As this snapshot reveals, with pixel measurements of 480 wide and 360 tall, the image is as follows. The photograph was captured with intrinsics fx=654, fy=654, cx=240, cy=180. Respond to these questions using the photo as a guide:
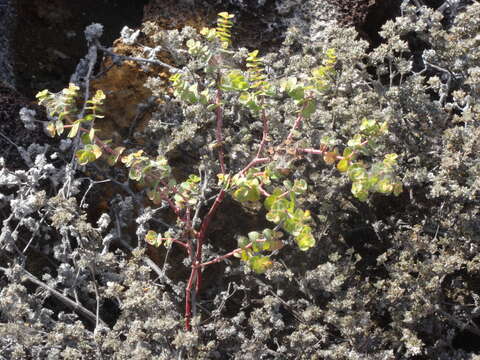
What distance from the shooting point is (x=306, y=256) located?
262 cm

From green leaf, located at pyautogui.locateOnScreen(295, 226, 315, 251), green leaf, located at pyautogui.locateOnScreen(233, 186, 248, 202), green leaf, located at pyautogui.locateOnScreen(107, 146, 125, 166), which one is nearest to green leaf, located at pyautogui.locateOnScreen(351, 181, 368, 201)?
green leaf, located at pyautogui.locateOnScreen(295, 226, 315, 251)

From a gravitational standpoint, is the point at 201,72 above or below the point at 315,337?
above

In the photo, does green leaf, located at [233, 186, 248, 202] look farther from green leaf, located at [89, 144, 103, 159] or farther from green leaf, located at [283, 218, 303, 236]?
green leaf, located at [89, 144, 103, 159]

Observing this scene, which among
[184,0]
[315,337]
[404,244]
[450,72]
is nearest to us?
[315,337]

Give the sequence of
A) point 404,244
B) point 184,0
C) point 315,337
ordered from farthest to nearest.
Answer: point 184,0, point 404,244, point 315,337

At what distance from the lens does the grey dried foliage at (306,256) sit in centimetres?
233

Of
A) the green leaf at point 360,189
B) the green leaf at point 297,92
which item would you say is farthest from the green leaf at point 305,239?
the green leaf at point 297,92

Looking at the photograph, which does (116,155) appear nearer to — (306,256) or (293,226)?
(293,226)

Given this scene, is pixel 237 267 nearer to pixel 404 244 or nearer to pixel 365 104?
pixel 404 244

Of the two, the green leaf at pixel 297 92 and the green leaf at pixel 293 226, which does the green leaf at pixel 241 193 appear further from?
the green leaf at pixel 297 92

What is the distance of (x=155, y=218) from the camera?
270 cm

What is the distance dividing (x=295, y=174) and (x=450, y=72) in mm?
896

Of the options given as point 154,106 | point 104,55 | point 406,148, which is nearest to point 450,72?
point 406,148

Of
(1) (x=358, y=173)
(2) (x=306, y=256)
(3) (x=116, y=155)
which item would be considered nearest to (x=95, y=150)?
(3) (x=116, y=155)
